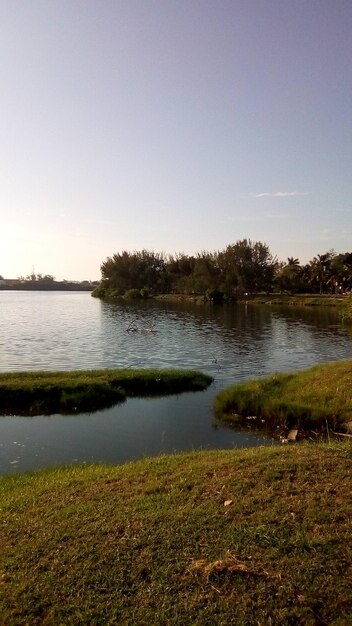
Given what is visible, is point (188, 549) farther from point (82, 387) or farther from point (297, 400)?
point (82, 387)

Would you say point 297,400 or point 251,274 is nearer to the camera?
point 297,400

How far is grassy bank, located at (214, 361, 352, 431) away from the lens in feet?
61.2

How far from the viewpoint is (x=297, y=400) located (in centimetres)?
2056

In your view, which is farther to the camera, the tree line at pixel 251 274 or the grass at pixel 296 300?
the tree line at pixel 251 274

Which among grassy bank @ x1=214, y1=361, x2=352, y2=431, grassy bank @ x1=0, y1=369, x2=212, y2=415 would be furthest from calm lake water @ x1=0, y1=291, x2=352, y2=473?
grassy bank @ x1=214, y1=361, x2=352, y2=431

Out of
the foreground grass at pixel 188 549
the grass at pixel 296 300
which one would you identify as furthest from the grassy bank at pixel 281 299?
the foreground grass at pixel 188 549

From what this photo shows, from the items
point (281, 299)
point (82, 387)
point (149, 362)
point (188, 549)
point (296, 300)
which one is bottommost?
point (149, 362)

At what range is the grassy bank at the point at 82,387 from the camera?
22484mm

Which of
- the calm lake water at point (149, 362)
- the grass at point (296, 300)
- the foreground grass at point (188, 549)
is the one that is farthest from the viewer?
the grass at point (296, 300)

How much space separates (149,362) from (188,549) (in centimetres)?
2862

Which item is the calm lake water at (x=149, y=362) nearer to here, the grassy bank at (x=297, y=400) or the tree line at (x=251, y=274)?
the grassy bank at (x=297, y=400)

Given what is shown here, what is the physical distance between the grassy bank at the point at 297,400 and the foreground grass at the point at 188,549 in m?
8.55

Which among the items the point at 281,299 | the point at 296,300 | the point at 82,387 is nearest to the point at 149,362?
the point at 82,387

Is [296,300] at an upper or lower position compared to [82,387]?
upper
